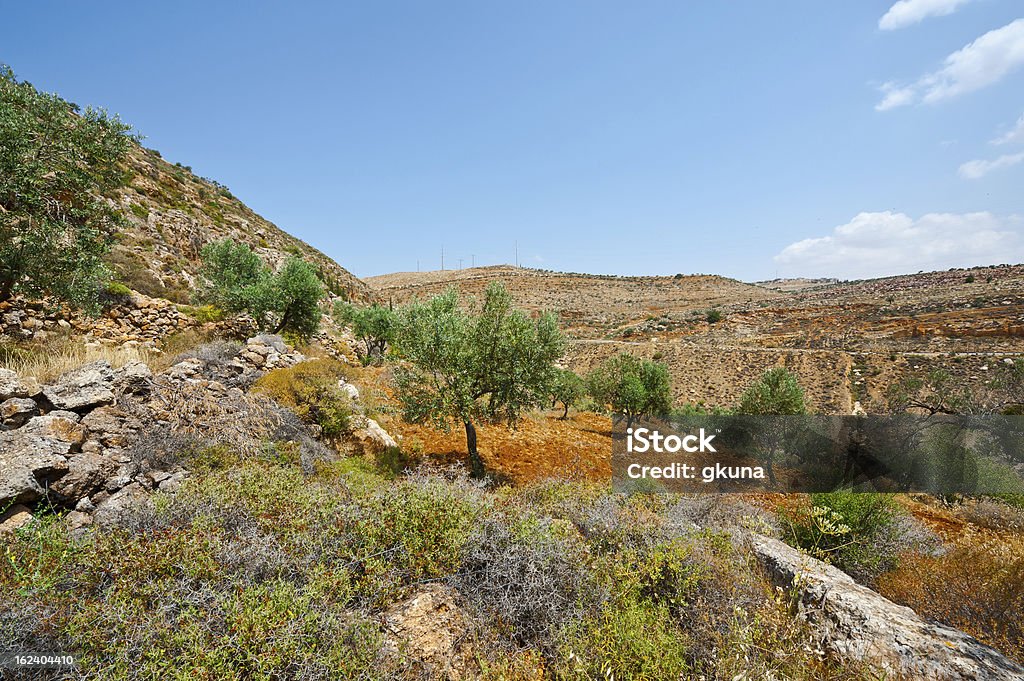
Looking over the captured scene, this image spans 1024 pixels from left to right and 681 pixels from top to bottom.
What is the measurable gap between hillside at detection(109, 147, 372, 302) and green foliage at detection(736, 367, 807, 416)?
79.6 ft

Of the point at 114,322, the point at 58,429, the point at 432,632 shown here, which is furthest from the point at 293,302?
the point at 432,632

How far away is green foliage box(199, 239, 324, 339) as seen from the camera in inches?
593

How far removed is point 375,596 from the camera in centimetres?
368

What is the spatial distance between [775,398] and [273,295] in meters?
22.9

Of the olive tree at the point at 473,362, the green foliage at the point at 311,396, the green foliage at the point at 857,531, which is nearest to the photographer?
the green foliage at the point at 857,531

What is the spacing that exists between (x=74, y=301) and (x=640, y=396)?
22.3m

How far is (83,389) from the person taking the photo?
6.03 m

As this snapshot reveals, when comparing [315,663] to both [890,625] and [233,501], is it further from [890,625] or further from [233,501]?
[890,625]

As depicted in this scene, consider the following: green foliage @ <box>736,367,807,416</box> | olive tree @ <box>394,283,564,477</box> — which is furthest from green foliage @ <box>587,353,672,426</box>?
olive tree @ <box>394,283,564,477</box>

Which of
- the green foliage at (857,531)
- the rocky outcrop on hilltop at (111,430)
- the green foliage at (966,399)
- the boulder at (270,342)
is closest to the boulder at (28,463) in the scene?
the rocky outcrop on hilltop at (111,430)

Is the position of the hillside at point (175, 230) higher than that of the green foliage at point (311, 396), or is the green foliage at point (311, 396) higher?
the hillside at point (175, 230)

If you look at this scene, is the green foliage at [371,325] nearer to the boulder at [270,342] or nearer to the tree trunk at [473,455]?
the boulder at [270,342]

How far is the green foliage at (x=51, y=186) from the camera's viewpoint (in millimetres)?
6559
